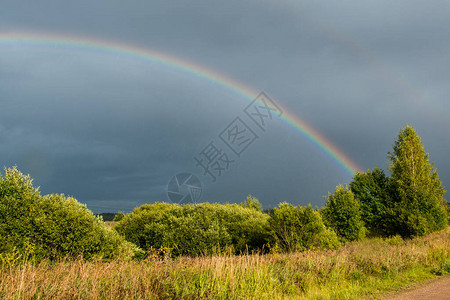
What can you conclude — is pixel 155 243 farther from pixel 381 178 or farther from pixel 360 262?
pixel 381 178

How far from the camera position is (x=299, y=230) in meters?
19.2

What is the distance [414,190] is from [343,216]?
12119 millimetres

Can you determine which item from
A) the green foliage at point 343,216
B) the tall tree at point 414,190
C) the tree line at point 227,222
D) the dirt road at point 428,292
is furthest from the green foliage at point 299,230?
the tall tree at point 414,190

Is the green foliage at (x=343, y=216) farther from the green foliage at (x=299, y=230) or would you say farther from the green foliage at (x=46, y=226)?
the green foliage at (x=46, y=226)

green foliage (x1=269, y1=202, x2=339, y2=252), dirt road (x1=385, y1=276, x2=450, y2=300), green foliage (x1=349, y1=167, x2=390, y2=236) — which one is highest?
green foliage (x1=349, y1=167, x2=390, y2=236)

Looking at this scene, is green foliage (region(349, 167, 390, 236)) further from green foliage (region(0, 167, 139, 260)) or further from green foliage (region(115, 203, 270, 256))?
green foliage (region(0, 167, 139, 260))

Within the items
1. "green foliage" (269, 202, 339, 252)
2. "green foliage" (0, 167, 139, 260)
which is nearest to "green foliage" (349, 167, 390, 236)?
"green foliage" (269, 202, 339, 252)

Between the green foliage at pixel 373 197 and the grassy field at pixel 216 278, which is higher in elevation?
the green foliage at pixel 373 197

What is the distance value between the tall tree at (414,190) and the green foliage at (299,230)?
80.0 ft

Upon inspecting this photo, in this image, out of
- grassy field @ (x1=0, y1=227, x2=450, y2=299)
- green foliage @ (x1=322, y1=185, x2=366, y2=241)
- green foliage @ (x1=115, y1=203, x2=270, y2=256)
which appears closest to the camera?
grassy field @ (x1=0, y1=227, x2=450, y2=299)

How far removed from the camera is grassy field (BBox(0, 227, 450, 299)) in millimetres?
6629

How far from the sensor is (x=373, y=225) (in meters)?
43.9

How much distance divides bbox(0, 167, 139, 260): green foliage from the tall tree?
36.1 metres

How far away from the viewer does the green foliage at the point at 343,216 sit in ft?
115
